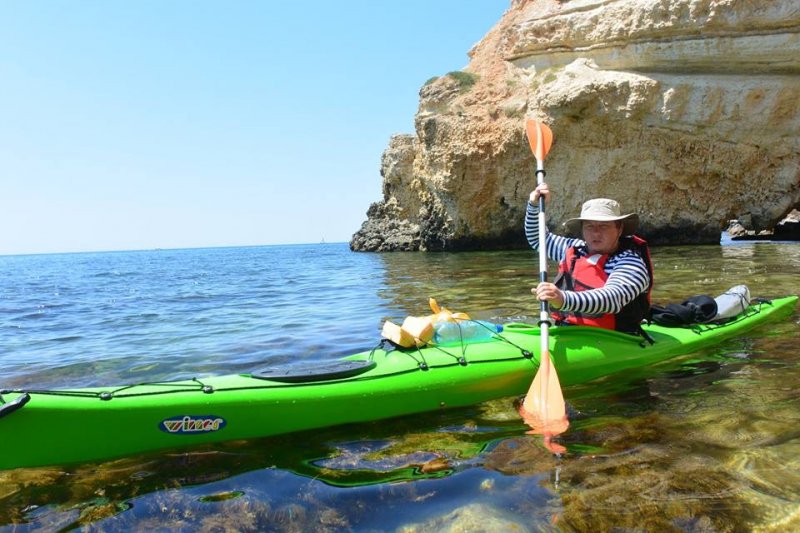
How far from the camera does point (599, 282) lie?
14.5 feet

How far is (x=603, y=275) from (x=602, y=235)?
0.31 metres

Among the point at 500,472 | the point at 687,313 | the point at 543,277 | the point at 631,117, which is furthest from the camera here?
the point at 631,117

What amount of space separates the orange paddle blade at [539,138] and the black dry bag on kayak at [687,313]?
1951 mm

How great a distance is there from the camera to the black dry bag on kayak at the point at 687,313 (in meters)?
5.48

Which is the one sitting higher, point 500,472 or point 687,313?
point 687,313

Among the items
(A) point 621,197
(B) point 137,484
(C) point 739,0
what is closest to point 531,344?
(B) point 137,484

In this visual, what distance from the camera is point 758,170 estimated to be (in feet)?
67.0

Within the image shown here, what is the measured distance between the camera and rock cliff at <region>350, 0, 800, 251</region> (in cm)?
1861

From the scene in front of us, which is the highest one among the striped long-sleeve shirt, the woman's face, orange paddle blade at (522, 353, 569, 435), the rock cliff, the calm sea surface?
the rock cliff

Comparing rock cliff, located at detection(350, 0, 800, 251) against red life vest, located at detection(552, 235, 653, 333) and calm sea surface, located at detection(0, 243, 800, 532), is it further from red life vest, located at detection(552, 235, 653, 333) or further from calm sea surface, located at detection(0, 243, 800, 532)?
red life vest, located at detection(552, 235, 653, 333)

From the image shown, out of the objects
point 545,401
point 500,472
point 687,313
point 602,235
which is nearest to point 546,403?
point 545,401

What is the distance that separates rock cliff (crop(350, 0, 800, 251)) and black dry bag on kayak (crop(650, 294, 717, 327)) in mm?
15968

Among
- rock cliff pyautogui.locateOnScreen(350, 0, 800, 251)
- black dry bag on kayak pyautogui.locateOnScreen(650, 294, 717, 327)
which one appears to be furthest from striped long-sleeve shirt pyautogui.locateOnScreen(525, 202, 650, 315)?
rock cliff pyautogui.locateOnScreen(350, 0, 800, 251)

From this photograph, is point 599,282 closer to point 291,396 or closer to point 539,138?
point 539,138
